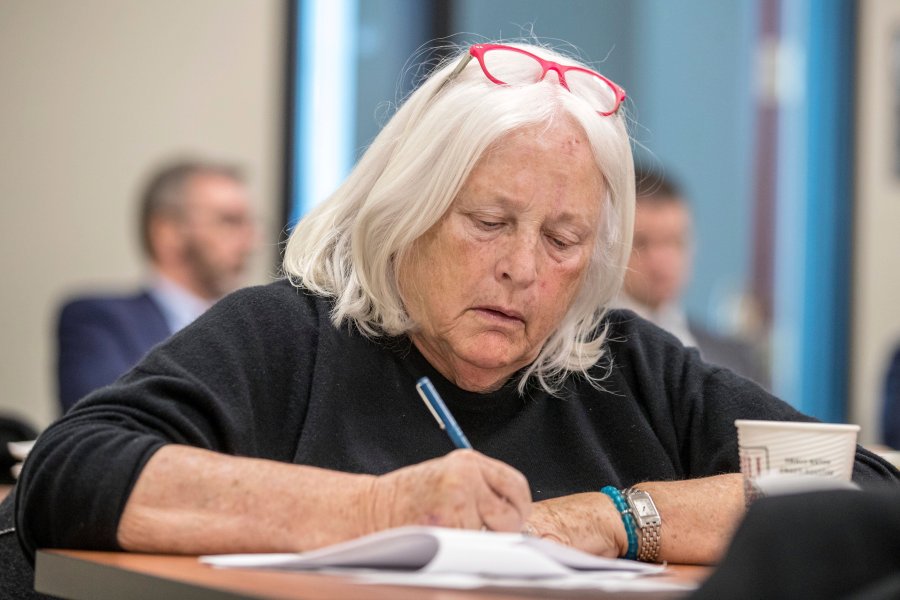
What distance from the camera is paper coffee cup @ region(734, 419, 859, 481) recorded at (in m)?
1.31

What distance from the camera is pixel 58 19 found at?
457 centimetres

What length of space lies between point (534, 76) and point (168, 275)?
3.08m

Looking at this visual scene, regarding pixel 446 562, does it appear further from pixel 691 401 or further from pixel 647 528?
pixel 691 401

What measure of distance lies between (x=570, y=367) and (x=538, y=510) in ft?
1.46

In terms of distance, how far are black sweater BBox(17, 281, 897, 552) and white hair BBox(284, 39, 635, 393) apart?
44 mm

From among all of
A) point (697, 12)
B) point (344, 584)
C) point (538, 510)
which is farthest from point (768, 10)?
point (344, 584)

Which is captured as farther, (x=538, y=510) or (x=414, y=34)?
(x=414, y=34)

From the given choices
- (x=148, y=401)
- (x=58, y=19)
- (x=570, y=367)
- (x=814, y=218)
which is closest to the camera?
(x=148, y=401)

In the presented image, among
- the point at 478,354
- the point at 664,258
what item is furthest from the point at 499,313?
the point at 664,258

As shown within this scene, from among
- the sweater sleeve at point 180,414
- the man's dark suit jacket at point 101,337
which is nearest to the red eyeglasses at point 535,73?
the sweater sleeve at point 180,414

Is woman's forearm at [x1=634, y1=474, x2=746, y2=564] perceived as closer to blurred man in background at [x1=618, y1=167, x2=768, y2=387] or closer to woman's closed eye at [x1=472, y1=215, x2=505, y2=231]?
woman's closed eye at [x1=472, y1=215, x2=505, y2=231]

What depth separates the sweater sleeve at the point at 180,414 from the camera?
1441mm

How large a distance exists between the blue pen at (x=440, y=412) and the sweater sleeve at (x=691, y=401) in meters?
0.41

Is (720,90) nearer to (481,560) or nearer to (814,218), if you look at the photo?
(814,218)
